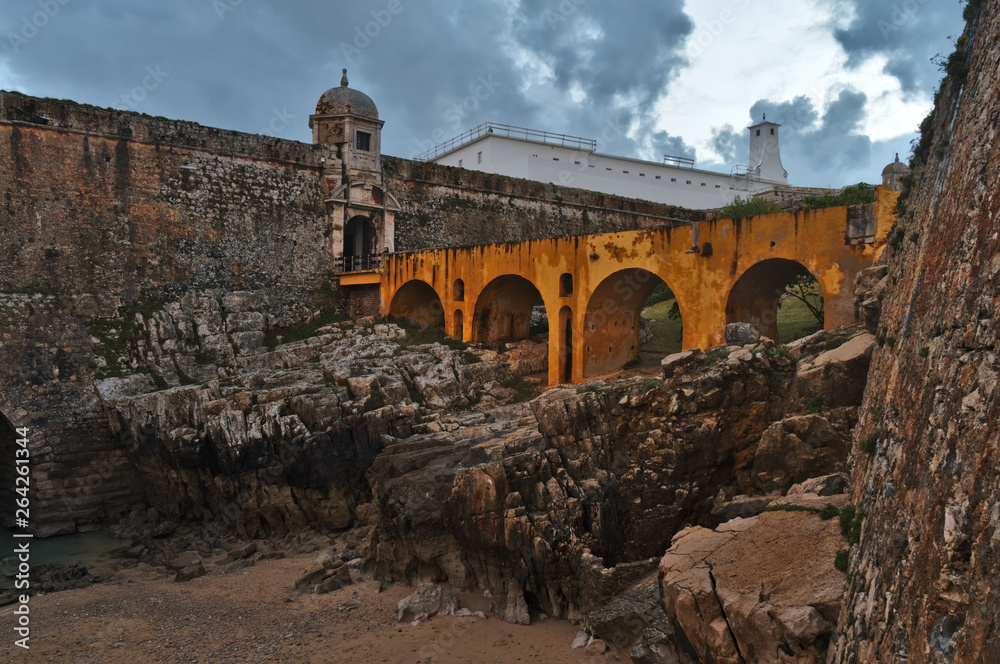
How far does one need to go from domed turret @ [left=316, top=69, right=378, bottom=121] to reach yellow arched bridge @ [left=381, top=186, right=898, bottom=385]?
18.6 feet

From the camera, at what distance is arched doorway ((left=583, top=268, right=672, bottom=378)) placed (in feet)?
65.0

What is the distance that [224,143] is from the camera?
25.4 metres

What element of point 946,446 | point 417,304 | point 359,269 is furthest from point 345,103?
point 946,446

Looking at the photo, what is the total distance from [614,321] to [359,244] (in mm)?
13166

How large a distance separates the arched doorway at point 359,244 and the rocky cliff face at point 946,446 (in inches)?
890

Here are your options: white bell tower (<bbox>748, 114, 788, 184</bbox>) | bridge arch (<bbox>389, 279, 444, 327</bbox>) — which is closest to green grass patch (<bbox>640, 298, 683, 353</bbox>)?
bridge arch (<bbox>389, 279, 444, 327</bbox>)

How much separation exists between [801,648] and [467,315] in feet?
59.0

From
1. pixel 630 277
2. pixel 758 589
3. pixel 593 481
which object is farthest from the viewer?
pixel 630 277

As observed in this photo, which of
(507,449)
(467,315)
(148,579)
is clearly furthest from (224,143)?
(507,449)

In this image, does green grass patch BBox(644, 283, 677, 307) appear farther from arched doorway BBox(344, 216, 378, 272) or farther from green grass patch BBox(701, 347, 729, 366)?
green grass patch BBox(701, 347, 729, 366)

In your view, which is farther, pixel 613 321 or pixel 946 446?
pixel 613 321

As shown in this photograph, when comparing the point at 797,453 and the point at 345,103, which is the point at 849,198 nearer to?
the point at 797,453

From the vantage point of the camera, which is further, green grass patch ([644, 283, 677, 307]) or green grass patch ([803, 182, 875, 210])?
green grass patch ([644, 283, 677, 307])

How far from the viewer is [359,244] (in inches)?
1166
